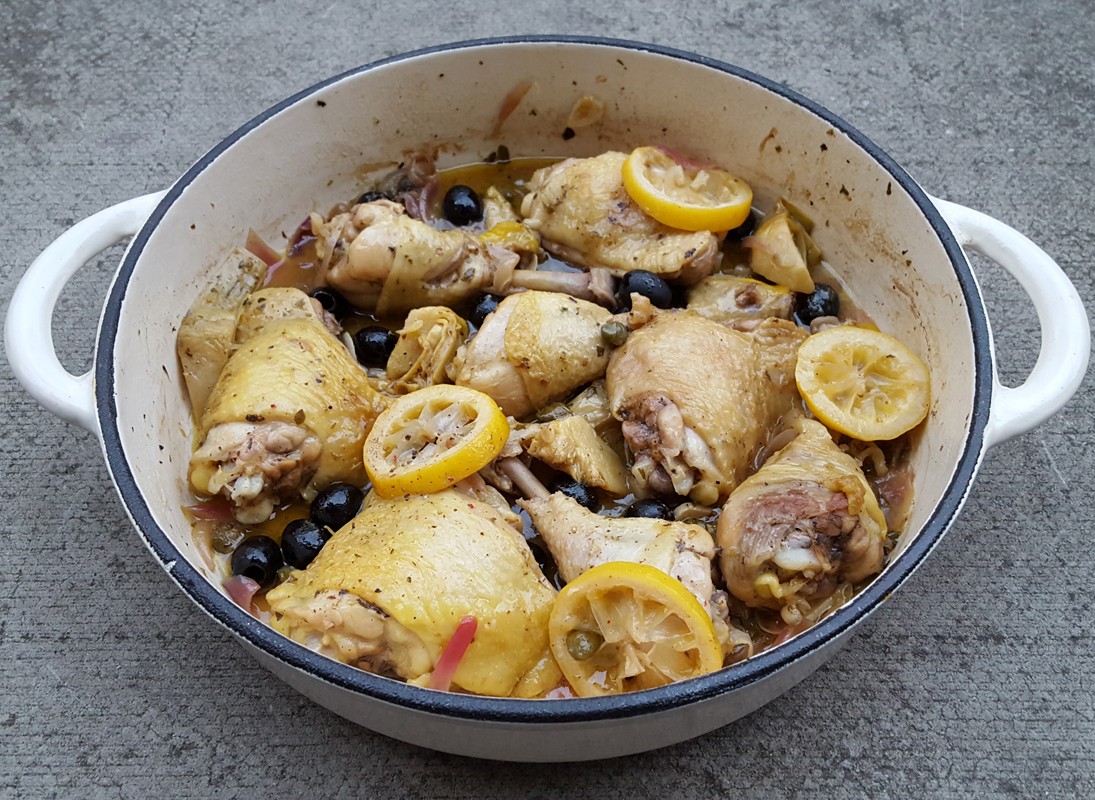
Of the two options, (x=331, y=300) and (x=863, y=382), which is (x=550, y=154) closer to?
(x=331, y=300)

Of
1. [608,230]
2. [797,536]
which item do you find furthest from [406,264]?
[797,536]

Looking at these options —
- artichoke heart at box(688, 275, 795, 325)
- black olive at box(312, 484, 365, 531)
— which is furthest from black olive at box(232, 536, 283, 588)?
artichoke heart at box(688, 275, 795, 325)

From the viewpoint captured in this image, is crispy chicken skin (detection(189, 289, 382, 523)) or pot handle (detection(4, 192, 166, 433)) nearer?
pot handle (detection(4, 192, 166, 433))

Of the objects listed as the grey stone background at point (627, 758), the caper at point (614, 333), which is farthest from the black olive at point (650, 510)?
the grey stone background at point (627, 758)

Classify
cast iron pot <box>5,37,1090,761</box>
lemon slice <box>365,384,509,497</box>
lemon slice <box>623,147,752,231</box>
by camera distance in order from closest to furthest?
cast iron pot <box>5,37,1090,761</box>
lemon slice <box>365,384,509,497</box>
lemon slice <box>623,147,752,231</box>

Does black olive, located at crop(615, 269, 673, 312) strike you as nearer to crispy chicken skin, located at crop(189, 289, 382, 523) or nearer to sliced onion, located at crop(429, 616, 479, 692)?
crispy chicken skin, located at crop(189, 289, 382, 523)

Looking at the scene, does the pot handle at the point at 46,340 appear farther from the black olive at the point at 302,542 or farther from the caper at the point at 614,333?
the caper at the point at 614,333

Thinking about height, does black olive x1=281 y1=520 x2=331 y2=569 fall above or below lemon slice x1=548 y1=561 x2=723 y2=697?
below
